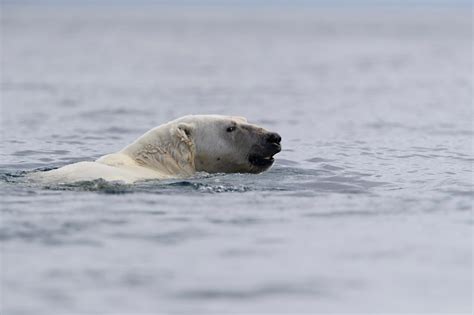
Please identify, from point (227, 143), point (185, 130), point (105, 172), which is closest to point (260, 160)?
point (227, 143)

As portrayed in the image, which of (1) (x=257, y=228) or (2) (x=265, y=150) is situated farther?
(2) (x=265, y=150)

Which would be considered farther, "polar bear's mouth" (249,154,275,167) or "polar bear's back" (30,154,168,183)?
"polar bear's mouth" (249,154,275,167)

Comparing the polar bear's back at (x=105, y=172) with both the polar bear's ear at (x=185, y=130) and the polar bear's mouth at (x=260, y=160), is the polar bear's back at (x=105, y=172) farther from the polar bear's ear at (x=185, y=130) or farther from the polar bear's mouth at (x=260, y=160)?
the polar bear's mouth at (x=260, y=160)

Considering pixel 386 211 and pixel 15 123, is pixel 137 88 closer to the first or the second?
pixel 15 123

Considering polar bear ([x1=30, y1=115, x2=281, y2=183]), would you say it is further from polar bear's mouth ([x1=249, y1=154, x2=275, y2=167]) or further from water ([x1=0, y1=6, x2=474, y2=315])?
water ([x1=0, y1=6, x2=474, y2=315])

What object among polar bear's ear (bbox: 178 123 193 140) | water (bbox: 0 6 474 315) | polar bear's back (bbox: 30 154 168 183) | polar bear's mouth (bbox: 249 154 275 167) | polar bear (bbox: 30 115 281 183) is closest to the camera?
water (bbox: 0 6 474 315)

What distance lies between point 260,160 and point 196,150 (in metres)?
0.72

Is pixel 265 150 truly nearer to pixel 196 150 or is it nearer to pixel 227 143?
pixel 227 143

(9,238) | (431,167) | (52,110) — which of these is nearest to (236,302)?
(9,238)

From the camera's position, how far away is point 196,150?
13.7 metres

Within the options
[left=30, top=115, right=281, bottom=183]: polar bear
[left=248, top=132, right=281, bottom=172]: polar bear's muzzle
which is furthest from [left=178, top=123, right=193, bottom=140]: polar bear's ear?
[left=248, top=132, right=281, bottom=172]: polar bear's muzzle

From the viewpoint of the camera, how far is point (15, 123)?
2327 cm

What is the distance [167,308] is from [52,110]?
18.7m

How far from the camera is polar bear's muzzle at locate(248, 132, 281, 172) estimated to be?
13648 mm
